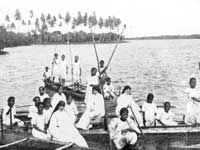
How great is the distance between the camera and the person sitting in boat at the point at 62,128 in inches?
282

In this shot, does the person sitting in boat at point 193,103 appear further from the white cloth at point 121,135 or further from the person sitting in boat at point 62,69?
the person sitting in boat at point 62,69

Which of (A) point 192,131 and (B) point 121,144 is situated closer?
(B) point 121,144

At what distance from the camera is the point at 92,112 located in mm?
9281

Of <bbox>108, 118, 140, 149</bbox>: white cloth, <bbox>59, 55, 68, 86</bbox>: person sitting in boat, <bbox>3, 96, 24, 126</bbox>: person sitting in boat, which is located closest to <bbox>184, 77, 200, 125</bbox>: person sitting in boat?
<bbox>108, 118, 140, 149</bbox>: white cloth

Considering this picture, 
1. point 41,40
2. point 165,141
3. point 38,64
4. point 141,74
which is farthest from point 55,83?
point 41,40

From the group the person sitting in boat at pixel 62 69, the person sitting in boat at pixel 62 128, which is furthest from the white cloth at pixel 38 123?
the person sitting in boat at pixel 62 69

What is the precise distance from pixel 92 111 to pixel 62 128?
6.90ft

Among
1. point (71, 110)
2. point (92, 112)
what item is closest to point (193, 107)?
point (92, 112)

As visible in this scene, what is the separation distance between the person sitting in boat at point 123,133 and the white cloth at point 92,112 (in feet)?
6.24

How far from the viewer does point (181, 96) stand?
21.4 meters

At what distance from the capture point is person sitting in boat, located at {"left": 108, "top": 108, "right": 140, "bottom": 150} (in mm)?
6758

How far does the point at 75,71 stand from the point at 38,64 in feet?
84.0

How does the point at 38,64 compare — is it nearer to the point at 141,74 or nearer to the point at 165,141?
the point at 141,74

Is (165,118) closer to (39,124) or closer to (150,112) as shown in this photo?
(150,112)
